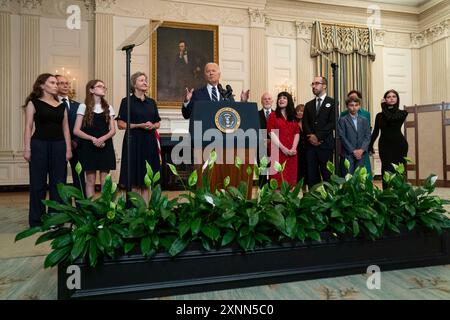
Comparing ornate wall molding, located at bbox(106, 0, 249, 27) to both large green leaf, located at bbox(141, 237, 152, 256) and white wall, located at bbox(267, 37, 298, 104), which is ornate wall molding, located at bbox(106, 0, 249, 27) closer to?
white wall, located at bbox(267, 37, 298, 104)

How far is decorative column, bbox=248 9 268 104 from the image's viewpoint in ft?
25.4

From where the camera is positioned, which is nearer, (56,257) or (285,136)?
(56,257)

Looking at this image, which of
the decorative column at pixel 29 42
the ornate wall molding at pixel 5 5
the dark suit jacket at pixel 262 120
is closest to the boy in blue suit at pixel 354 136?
the dark suit jacket at pixel 262 120

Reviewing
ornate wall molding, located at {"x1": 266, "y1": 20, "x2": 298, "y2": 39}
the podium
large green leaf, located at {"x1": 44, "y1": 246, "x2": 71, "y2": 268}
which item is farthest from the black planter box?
ornate wall molding, located at {"x1": 266, "y1": 20, "x2": 298, "y2": 39}

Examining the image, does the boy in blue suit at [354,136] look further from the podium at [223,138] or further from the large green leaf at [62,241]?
the large green leaf at [62,241]

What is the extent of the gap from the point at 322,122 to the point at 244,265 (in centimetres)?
209

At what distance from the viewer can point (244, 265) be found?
1.68 meters

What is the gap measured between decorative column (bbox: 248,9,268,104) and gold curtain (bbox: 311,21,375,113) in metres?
1.22

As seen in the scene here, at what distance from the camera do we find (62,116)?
301cm

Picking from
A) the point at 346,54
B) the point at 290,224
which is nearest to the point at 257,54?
the point at 346,54

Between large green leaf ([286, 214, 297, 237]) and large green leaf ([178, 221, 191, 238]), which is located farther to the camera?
large green leaf ([286, 214, 297, 237])

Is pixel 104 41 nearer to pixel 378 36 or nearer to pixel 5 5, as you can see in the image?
pixel 5 5

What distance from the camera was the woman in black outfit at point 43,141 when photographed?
292 centimetres
